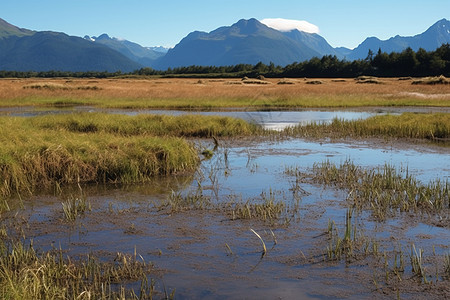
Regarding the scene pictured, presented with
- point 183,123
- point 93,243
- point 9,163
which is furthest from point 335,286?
point 183,123

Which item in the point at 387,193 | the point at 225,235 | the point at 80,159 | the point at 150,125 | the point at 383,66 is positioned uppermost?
the point at 383,66

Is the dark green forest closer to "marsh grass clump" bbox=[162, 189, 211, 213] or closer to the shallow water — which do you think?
the shallow water

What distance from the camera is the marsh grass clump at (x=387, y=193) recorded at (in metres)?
11.1

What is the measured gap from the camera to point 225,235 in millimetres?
9500

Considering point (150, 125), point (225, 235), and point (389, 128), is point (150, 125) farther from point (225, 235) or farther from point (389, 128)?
point (225, 235)

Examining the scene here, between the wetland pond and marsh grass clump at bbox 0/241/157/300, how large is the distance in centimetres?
26

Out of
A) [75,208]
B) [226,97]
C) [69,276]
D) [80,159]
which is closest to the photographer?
[69,276]

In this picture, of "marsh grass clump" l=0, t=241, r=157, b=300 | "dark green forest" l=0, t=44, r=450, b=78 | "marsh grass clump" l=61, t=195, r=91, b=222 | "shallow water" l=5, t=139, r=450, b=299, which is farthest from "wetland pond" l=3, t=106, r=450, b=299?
"dark green forest" l=0, t=44, r=450, b=78

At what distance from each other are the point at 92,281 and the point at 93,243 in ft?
6.16

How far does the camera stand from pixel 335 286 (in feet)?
23.6

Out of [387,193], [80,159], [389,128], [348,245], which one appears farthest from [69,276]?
[389,128]

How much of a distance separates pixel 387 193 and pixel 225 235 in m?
4.92

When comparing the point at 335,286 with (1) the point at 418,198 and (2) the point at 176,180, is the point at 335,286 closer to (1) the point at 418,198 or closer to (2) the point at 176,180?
(1) the point at 418,198

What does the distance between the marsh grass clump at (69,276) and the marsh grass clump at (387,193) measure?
5961mm
